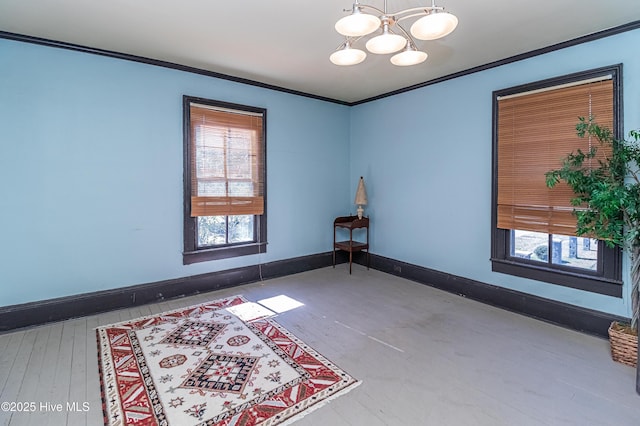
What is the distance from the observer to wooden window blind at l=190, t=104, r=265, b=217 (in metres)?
4.13

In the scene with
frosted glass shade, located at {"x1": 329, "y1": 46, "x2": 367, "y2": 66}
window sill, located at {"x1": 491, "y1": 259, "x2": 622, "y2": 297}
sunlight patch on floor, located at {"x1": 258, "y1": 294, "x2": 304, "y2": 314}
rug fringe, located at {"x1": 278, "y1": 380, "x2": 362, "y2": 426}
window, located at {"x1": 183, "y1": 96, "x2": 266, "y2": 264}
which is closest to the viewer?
rug fringe, located at {"x1": 278, "y1": 380, "x2": 362, "y2": 426}

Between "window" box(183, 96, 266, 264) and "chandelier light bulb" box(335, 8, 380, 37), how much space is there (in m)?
2.73

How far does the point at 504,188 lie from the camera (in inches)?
146

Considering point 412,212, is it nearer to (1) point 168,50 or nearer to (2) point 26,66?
(1) point 168,50

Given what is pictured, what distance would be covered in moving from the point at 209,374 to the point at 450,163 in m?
3.62

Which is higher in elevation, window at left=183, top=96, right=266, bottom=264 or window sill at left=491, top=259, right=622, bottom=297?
window at left=183, top=96, right=266, bottom=264

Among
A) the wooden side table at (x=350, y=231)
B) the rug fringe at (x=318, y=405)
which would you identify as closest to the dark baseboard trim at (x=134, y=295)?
the wooden side table at (x=350, y=231)

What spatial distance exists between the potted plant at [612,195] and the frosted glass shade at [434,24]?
176 centimetres

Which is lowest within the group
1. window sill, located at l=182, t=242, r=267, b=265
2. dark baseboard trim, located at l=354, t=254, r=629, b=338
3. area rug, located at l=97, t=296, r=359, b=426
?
area rug, located at l=97, t=296, r=359, b=426

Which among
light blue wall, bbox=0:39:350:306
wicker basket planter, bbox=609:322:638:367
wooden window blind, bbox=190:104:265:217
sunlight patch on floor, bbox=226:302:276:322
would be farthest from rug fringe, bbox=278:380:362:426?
wooden window blind, bbox=190:104:265:217

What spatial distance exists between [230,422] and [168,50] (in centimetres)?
348

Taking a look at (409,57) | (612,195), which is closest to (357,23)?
(409,57)

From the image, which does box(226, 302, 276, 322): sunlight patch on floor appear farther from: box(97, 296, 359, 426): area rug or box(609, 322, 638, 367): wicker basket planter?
box(609, 322, 638, 367): wicker basket planter

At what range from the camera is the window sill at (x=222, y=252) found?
4137 mm
